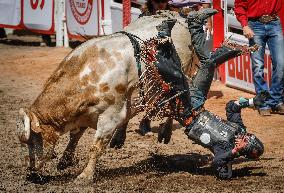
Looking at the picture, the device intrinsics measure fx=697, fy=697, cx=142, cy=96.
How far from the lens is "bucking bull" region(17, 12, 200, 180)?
5.65 meters

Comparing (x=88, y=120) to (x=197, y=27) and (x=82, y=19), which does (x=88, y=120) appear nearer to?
(x=197, y=27)

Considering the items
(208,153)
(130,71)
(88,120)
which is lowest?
(208,153)

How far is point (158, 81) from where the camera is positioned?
6023 millimetres

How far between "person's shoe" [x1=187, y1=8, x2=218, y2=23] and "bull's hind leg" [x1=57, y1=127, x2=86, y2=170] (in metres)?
1.44

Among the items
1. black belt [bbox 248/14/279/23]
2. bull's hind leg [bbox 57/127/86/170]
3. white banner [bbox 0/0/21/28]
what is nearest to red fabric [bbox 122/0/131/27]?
white banner [bbox 0/0/21/28]

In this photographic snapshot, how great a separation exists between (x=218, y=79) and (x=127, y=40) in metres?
4.60

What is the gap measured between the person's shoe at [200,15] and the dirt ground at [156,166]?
1305 mm

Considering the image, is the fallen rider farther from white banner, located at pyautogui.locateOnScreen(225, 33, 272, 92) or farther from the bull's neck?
white banner, located at pyautogui.locateOnScreen(225, 33, 272, 92)

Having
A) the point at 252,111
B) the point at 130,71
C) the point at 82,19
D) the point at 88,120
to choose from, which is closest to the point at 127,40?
the point at 130,71

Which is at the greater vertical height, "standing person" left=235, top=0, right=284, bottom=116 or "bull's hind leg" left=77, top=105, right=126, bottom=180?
"standing person" left=235, top=0, right=284, bottom=116

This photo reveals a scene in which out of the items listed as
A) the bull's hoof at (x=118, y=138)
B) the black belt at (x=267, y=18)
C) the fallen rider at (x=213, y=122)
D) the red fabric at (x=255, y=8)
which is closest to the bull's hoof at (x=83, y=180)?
the fallen rider at (x=213, y=122)

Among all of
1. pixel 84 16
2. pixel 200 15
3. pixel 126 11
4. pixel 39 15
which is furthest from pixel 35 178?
pixel 39 15

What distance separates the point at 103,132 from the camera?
579 cm

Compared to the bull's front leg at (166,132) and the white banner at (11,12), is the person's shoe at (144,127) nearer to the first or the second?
the bull's front leg at (166,132)
